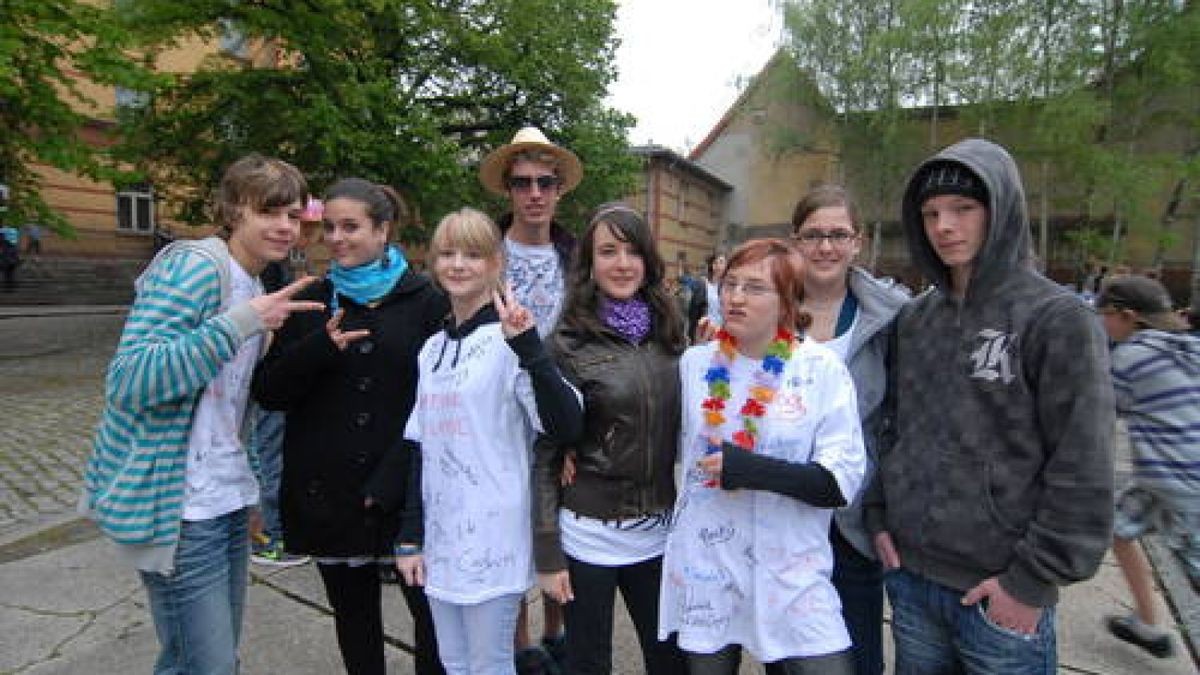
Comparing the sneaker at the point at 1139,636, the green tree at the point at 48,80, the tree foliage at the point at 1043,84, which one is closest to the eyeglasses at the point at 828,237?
the sneaker at the point at 1139,636

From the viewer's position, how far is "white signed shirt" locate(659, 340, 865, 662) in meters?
1.86

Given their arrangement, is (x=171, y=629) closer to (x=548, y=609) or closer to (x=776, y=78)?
(x=548, y=609)

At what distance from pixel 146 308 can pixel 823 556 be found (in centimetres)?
212

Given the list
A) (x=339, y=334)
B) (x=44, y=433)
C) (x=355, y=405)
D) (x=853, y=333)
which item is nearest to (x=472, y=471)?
(x=355, y=405)

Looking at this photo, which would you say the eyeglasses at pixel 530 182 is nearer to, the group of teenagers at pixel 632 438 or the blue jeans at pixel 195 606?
the group of teenagers at pixel 632 438

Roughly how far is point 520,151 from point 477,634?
2.11 meters

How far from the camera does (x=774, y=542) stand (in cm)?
190

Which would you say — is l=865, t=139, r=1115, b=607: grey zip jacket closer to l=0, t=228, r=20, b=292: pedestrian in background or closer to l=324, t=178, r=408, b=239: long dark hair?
l=324, t=178, r=408, b=239: long dark hair

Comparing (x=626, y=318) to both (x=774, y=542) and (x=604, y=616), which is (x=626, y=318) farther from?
(x=604, y=616)

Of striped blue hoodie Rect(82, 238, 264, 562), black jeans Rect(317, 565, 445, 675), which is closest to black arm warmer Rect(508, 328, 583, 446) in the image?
striped blue hoodie Rect(82, 238, 264, 562)

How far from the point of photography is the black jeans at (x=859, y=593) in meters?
2.29

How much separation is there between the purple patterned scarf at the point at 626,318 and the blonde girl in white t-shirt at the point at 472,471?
0.31 m

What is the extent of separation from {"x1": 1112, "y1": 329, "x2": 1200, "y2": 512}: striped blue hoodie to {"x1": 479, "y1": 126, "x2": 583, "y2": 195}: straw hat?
305cm

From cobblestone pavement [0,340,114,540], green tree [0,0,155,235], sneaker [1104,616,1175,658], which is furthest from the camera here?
green tree [0,0,155,235]
